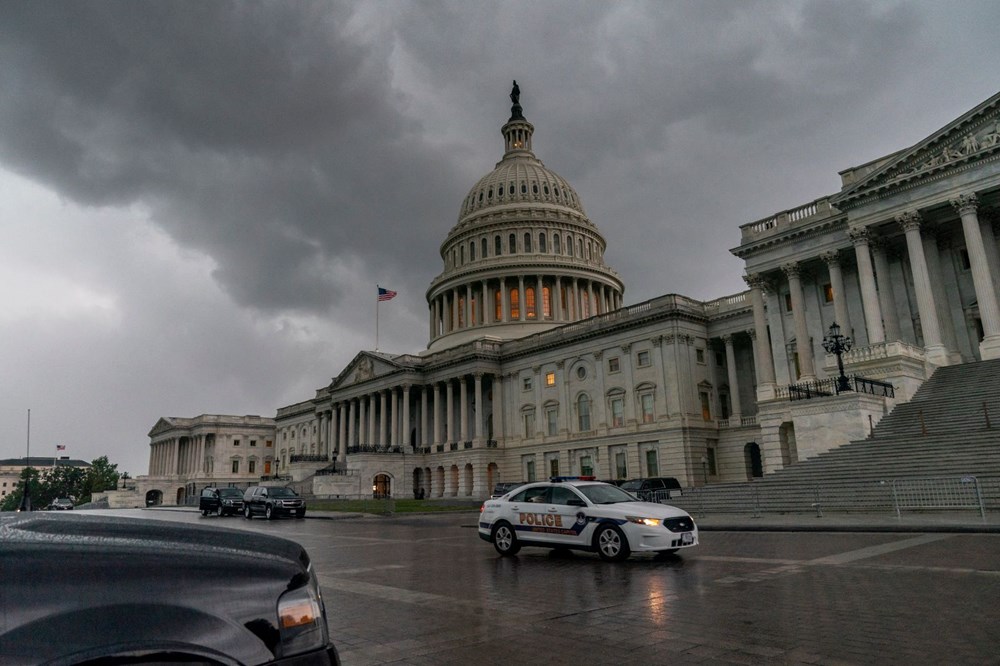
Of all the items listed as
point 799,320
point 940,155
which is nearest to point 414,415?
point 799,320

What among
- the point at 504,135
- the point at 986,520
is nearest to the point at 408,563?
the point at 986,520

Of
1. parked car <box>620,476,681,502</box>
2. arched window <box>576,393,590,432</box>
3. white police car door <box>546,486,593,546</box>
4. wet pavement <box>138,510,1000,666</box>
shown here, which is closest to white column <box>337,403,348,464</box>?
arched window <box>576,393,590,432</box>

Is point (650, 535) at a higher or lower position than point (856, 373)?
lower

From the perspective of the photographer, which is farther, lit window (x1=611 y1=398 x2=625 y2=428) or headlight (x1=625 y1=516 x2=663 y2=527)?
lit window (x1=611 y1=398 x2=625 y2=428)

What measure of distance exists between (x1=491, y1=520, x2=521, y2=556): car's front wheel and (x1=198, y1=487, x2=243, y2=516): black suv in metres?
29.9

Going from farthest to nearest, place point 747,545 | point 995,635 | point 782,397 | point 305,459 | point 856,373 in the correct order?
point 305,459, point 782,397, point 856,373, point 747,545, point 995,635

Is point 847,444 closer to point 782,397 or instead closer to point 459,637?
point 782,397

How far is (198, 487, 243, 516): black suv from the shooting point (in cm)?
4150

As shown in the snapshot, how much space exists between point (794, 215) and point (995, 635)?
136 feet

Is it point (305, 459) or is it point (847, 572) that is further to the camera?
point (305, 459)

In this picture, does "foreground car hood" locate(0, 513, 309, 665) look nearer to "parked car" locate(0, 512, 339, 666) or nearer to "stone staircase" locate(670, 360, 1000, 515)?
"parked car" locate(0, 512, 339, 666)

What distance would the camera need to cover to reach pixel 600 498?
15.2 m

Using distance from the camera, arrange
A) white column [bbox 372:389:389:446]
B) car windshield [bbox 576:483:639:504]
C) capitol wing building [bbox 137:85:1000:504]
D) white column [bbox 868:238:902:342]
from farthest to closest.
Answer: white column [bbox 372:389:389:446] → white column [bbox 868:238:902:342] → capitol wing building [bbox 137:85:1000:504] → car windshield [bbox 576:483:639:504]

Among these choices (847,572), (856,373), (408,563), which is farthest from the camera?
(856,373)
